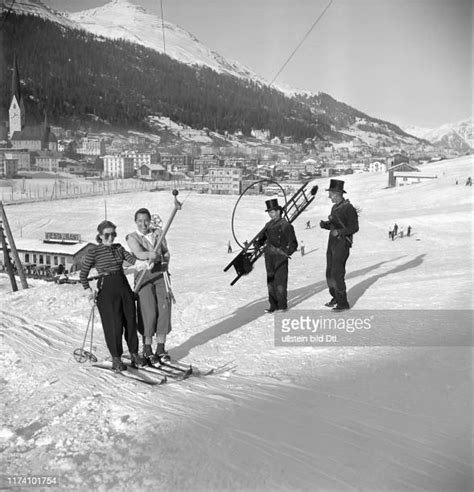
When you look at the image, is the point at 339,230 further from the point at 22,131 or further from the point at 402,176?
the point at 402,176

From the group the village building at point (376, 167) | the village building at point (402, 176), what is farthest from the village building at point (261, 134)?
the village building at point (402, 176)

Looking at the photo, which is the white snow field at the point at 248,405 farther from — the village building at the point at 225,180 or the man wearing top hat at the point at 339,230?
the village building at the point at 225,180

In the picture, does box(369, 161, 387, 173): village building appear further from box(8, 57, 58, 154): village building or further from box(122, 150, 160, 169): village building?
box(8, 57, 58, 154): village building

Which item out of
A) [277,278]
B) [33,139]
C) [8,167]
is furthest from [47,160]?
[277,278]

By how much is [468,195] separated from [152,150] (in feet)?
75.4

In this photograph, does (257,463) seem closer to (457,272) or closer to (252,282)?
(252,282)

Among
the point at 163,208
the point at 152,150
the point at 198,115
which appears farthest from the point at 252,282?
the point at 198,115

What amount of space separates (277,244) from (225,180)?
1291cm

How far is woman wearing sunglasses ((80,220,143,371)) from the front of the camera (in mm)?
3963

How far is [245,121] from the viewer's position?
22.4 m

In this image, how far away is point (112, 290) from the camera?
156 inches

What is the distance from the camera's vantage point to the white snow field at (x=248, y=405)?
8.48ft

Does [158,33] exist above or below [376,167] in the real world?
above

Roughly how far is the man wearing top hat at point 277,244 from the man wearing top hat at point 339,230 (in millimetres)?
401
